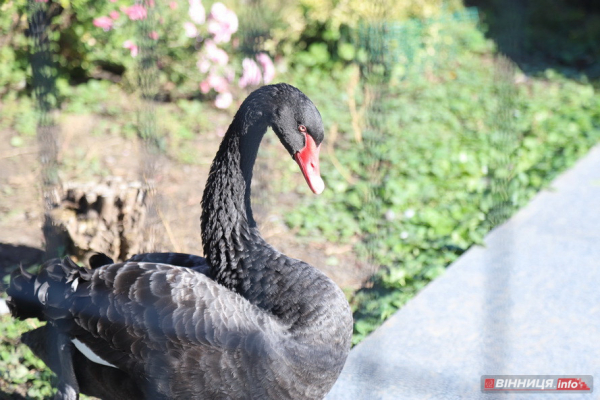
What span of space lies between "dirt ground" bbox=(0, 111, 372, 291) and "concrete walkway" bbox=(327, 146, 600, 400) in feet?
1.47

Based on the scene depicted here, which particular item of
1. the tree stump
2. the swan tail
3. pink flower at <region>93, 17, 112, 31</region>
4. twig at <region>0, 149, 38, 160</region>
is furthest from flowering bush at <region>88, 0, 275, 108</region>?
the swan tail

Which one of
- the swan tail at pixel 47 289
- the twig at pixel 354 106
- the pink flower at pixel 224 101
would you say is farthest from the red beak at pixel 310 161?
the pink flower at pixel 224 101

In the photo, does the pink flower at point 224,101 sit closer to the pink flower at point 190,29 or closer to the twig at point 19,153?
the pink flower at point 190,29

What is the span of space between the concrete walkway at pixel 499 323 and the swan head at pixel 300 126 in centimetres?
71

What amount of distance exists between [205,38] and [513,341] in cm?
287

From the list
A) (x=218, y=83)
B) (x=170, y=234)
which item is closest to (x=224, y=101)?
(x=218, y=83)

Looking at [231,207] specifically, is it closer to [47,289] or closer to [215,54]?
[47,289]

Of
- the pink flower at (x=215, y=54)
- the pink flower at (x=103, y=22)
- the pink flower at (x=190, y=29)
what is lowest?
the pink flower at (x=215, y=54)

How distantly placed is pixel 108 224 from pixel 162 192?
2.50ft

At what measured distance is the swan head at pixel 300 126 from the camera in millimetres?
1917

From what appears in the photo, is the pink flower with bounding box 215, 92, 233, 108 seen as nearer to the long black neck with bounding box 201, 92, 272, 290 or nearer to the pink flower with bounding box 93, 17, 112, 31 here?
the pink flower with bounding box 93, 17, 112, 31

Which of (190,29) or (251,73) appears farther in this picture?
(190,29)

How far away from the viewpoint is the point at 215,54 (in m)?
4.18

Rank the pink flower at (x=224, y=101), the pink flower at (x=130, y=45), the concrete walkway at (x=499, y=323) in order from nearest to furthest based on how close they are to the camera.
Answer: the concrete walkway at (x=499, y=323)
the pink flower at (x=130, y=45)
the pink flower at (x=224, y=101)
